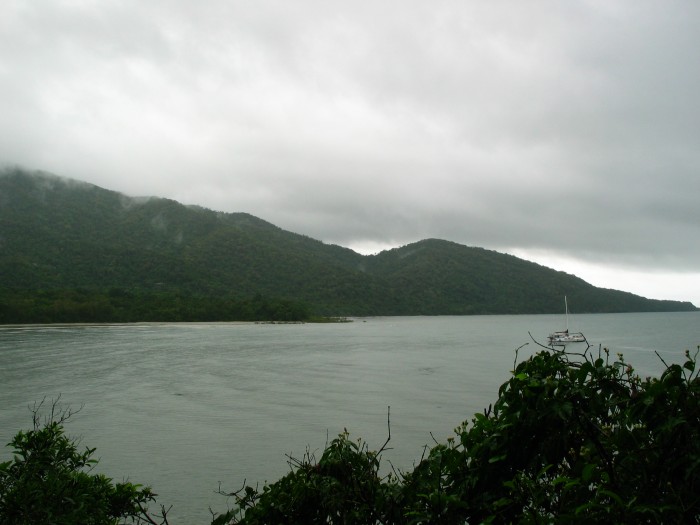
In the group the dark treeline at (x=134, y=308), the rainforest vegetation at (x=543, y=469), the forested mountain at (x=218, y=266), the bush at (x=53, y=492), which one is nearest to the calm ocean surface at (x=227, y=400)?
the bush at (x=53, y=492)

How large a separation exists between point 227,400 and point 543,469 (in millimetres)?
22466

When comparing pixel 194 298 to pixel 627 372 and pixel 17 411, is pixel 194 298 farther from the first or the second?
pixel 627 372

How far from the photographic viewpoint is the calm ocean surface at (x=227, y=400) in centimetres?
1357

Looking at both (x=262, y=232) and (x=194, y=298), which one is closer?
(x=194, y=298)

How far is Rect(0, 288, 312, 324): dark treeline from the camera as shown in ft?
233

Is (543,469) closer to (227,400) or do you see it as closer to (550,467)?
(550,467)

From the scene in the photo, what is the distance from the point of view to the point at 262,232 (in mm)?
157250

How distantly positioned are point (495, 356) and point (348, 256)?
479ft


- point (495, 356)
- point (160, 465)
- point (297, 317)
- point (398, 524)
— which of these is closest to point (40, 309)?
point (297, 317)

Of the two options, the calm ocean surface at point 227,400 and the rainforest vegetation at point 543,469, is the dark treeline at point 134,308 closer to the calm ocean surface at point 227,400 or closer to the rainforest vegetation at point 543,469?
the calm ocean surface at point 227,400

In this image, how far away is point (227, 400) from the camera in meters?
23.6

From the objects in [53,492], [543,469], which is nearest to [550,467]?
[543,469]

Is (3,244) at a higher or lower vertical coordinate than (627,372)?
higher

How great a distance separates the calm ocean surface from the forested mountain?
149 feet
